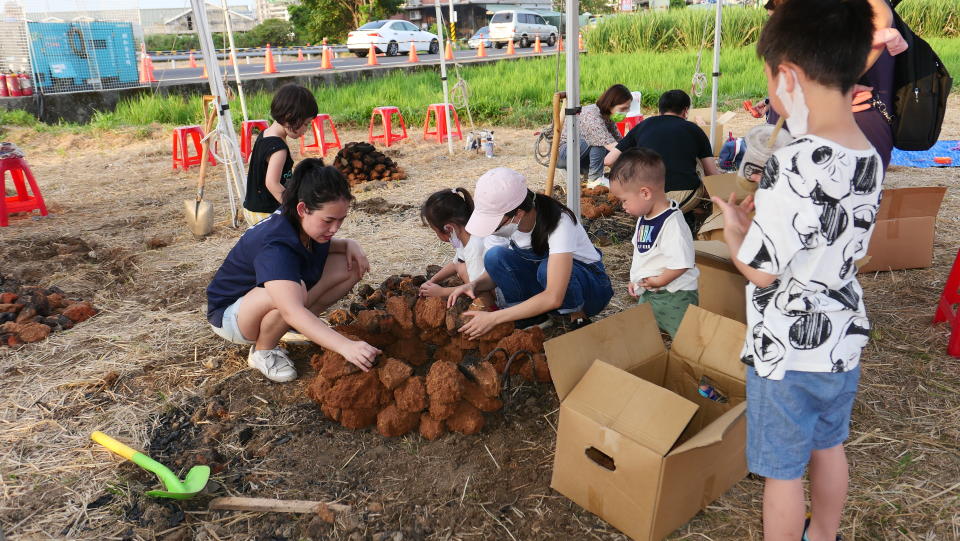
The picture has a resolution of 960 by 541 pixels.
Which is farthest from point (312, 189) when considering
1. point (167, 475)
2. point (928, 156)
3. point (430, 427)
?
point (928, 156)

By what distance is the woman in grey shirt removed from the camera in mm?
5203

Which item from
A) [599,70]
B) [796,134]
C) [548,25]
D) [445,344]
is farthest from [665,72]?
[548,25]

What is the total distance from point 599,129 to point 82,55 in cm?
1035

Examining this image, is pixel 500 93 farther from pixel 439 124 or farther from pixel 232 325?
pixel 232 325

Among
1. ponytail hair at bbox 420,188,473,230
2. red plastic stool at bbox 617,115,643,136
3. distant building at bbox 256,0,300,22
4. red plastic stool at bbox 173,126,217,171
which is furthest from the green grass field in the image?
distant building at bbox 256,0,300,22

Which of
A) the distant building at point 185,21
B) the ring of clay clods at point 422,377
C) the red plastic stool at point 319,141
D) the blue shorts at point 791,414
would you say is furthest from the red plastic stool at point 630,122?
the blue shorts at point 791,414

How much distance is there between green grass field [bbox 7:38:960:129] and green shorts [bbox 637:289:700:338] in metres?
7.53

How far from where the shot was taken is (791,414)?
1.41 metres

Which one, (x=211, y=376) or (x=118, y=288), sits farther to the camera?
(x=118, y=288)

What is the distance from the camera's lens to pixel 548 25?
82.8ft

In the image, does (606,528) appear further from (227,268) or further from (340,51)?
(340,51)

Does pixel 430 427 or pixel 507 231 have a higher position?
pixel 507 231

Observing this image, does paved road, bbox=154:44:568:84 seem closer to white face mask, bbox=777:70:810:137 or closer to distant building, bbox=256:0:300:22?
white face mask, bbox=777:70:810:137

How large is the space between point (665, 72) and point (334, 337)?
11154 millimetres
